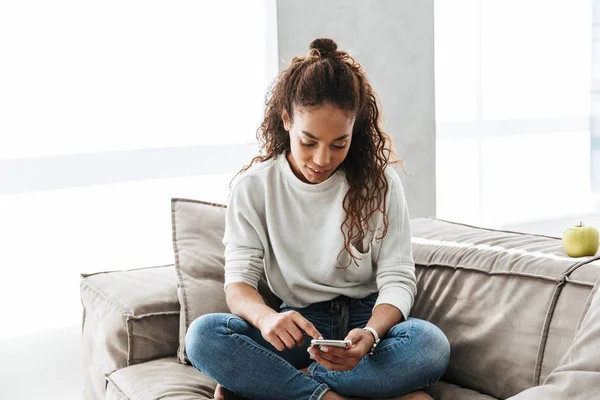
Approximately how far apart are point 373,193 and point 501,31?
10.9 ft

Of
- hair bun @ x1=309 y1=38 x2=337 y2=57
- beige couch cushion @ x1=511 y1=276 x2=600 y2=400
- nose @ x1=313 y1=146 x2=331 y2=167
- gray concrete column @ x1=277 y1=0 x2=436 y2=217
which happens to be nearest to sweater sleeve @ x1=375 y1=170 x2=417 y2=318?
nose @ x1=313 y1=146 x2=331 y2=167

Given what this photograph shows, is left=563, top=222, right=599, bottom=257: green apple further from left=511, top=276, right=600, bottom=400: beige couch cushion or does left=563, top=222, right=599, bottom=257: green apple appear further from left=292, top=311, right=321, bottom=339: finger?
left=292, top=311, right=321, bottom=339: finger

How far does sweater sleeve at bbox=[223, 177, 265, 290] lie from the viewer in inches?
80.4

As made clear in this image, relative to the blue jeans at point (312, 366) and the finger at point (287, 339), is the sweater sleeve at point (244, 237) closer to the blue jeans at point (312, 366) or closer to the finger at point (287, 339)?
the blue jeans at point (312, 366)

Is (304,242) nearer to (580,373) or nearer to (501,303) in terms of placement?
(501,303)

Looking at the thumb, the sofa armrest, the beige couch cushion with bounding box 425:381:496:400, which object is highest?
the thumb

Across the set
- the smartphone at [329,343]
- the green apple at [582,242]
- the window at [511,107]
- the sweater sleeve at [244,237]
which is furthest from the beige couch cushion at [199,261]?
the window at [511,107]

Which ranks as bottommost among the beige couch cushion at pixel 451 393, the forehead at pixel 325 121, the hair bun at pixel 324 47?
the beige couch cushion at pixel 451 393

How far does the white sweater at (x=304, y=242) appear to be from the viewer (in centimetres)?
203

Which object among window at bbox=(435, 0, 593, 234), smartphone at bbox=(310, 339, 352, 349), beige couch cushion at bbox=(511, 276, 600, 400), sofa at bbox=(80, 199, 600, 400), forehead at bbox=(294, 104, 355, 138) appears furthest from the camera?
window at bbox=(435, 0, 593, 234)

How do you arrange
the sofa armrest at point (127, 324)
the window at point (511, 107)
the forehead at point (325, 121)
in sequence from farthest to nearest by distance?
the window at point (511, 107), the sofa armrest at point (127, 324), the forehead at point (325, 121)

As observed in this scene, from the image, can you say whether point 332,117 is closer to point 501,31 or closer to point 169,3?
point 169,3

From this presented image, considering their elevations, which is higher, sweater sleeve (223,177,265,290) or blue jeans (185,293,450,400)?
sweater sleeve (223,177,265,290)

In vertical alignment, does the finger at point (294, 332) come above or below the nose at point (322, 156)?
below
